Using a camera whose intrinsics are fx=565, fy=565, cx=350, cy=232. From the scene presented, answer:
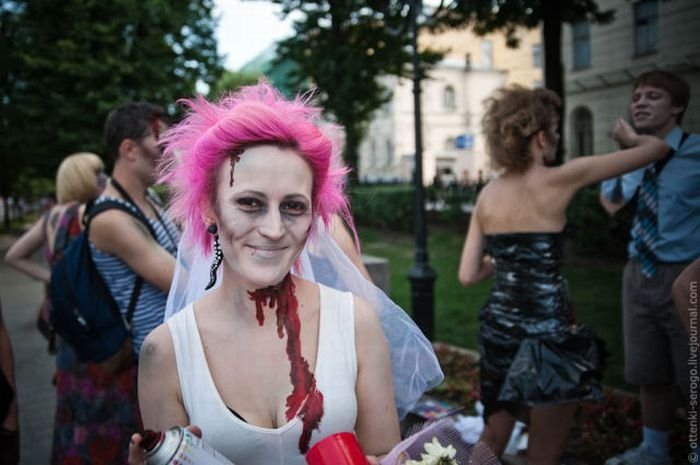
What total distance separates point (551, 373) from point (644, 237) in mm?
1050

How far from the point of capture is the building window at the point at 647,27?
182 inches

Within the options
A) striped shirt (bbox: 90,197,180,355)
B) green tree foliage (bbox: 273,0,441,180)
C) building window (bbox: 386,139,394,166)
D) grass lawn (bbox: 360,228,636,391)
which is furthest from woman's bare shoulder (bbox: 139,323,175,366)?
building window (bbox: 386,139,394,166)

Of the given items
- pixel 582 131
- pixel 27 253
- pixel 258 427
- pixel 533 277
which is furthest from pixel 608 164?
pixel 582 131

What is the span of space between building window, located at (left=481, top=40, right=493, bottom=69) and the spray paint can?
5331 centimetres

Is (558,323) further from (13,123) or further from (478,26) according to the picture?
(13,123)

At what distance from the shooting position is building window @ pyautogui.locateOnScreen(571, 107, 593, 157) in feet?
65.1

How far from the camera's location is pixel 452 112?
4928 cm

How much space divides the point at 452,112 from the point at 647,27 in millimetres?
45162

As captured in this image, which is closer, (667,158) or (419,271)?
(667,158)

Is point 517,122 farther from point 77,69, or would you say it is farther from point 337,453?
point 77,69

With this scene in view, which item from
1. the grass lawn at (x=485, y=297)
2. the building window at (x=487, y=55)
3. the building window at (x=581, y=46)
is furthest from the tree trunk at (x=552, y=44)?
the building window at (x=487, y=55)

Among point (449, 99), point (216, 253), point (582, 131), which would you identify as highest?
point (449, 99)

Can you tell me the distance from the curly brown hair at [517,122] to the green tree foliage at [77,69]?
15195 millimetres

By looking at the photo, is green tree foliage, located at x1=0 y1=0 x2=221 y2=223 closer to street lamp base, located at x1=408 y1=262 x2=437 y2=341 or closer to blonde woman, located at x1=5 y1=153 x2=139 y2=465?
street lamp base, located at x1=408 y1=262 x2=437 y2=341
